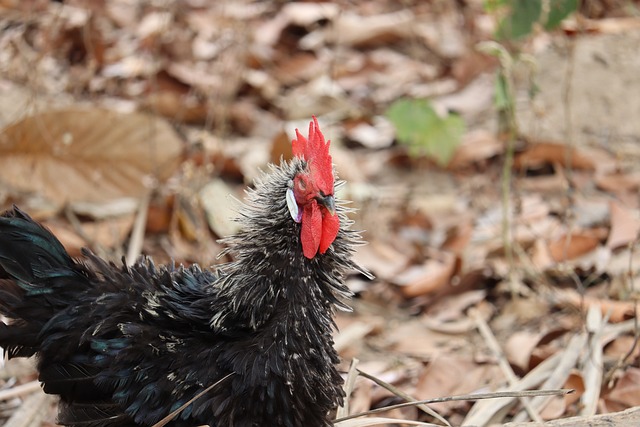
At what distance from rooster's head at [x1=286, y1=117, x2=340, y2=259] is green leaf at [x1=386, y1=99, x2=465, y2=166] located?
276cm

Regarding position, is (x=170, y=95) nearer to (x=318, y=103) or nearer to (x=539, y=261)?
(x=318, y=103)

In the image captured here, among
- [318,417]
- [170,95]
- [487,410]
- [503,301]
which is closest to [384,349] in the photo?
[503,301]

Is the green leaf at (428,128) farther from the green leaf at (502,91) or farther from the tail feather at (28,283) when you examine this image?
the tail feather at (28,283)

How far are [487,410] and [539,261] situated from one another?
1.52 metres

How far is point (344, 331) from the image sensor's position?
4355mm

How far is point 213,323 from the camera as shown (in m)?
2.74

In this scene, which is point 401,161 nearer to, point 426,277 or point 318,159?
point 426,277

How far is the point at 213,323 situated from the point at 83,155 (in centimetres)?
235

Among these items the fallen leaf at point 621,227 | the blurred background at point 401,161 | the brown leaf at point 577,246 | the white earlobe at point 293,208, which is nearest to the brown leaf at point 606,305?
the blurred background at point 401,161

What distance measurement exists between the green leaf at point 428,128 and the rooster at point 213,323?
2.63 m

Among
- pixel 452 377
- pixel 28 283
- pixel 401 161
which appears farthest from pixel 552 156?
pixel 28 283

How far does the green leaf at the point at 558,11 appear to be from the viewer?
14.2 feet

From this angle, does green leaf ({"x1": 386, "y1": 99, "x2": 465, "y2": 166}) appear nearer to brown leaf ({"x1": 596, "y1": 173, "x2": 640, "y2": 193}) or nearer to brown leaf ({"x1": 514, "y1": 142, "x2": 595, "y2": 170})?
brown leaf ({"x1": 514, "y1": 142, "x2": 595, "y2": 170})

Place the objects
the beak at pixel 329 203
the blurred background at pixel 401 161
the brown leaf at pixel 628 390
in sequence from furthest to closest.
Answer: the blurred background at pixel 401 161
the brown leaf at pixel 628 390
the beak at pixel 329 203
